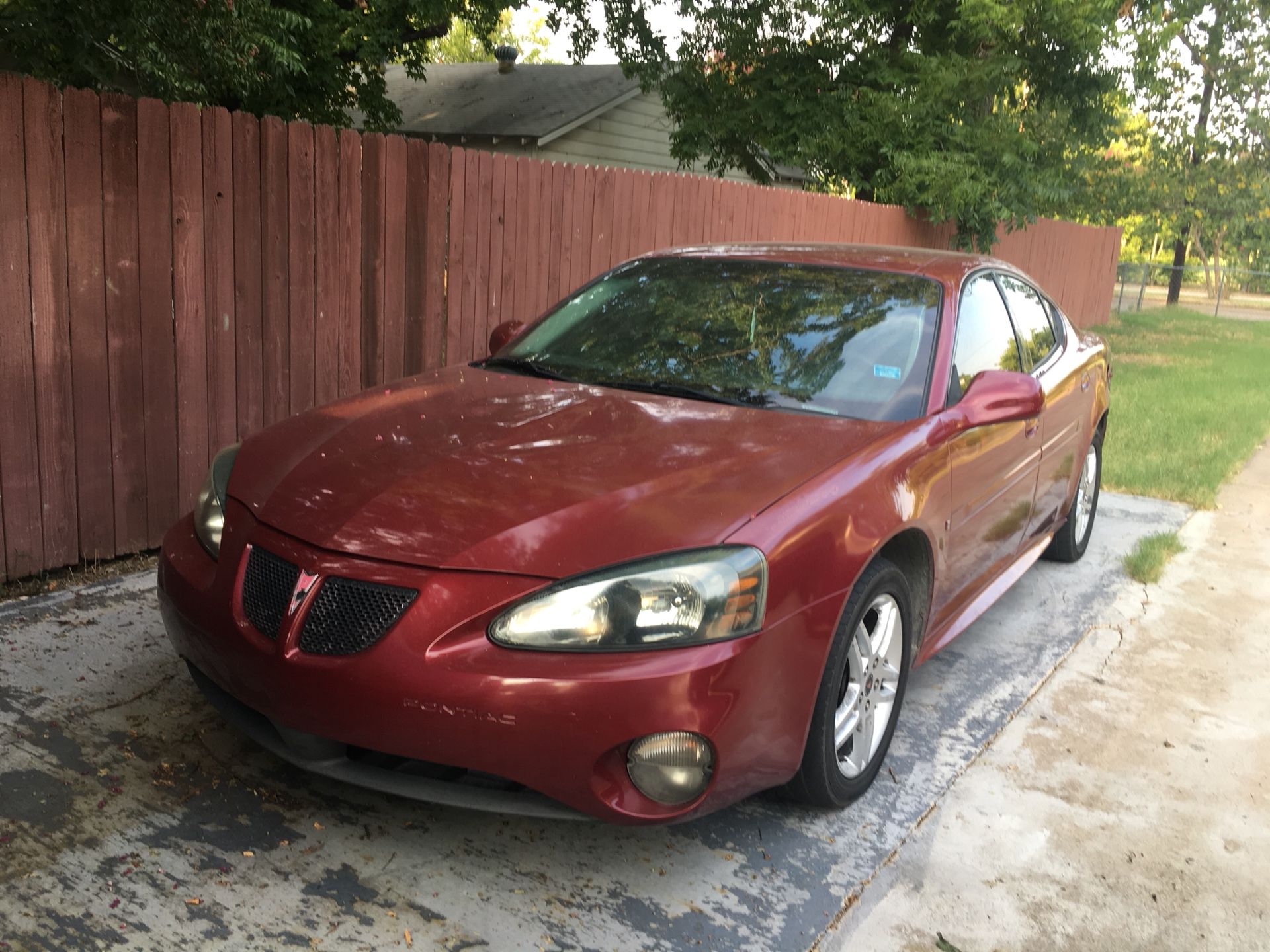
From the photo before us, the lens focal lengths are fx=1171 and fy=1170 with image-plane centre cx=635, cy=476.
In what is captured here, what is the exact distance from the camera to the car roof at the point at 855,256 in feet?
14.4

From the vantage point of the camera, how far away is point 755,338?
159 inches

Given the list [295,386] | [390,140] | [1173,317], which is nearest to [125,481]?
[295,386]

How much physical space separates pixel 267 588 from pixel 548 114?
1676cm

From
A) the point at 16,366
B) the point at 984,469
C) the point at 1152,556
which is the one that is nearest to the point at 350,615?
the point at 984,469

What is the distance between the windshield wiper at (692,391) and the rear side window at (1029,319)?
1.65 metres

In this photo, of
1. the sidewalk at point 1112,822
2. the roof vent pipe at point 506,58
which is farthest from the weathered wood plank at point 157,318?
the roof vent pipe at point 506,58

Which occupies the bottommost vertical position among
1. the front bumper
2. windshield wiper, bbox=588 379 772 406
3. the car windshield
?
the front bumper

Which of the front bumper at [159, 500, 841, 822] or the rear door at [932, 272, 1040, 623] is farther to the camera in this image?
the rear door at [932, 272, 1040, 623]

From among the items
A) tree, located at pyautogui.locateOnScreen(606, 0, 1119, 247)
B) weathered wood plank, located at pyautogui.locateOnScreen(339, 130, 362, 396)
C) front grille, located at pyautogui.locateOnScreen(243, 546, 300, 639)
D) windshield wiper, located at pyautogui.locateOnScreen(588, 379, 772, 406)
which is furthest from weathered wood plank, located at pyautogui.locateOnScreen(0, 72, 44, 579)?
tree, located at pyautogui.locateOnScreen(606, 0, 1119, 247)

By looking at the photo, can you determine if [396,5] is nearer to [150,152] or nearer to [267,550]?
[150,152]

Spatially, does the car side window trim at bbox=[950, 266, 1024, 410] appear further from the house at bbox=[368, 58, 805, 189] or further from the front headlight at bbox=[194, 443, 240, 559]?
the house at bbox=[368, 58, 805, 189]

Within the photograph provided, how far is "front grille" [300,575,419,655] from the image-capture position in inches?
107

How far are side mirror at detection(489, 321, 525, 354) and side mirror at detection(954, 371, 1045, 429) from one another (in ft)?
5.76

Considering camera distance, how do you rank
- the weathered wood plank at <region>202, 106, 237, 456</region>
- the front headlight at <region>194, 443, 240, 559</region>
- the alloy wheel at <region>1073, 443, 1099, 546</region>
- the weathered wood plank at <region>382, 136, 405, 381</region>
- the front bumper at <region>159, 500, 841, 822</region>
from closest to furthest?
the front bumper at <region>159, 500, 841, 822</region> → the front headlight at <region>194, 443, 240, 559</region> → the weathered wood plank at <region>202, 106, 237, 456</region> → the alloy wheel at <region>1073, 443, 1099, 546</region> → the weathered wood plank at <region>382, 136, 405, 381</region>
